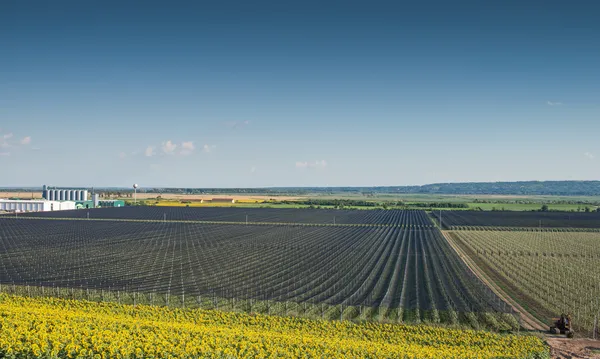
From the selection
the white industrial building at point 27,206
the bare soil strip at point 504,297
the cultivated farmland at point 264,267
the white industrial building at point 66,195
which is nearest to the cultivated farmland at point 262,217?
the white industrial building at point 27,206

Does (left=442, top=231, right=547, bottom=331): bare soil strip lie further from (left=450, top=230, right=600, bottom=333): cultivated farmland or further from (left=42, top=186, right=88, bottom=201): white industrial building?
(left=42, top=186, right=88, bottom=201): white industrial building

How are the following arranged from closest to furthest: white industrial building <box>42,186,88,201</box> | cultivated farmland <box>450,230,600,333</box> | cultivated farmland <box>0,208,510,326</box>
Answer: cultivated farmland <box>450,230,600,333</box> → cultivated farmland <box>0,208,510,326</box> → white industrial building <box>42,186,88,201</box>

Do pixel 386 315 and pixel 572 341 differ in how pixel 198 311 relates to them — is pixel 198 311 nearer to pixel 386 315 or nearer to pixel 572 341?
pixel 386 315

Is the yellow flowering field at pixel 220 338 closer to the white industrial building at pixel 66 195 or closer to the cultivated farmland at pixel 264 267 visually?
the cultivated farmland at pixel 264 267

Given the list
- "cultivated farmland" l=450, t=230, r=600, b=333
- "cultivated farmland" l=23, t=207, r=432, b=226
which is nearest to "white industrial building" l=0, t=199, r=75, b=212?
"cultivated farmland" l=23, t=207, r=432, b=226

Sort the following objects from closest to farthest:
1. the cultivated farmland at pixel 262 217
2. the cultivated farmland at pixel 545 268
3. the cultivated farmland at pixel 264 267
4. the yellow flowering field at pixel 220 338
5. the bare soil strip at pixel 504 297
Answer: the yellow flowering field at pixel 220 338 < the bare soil strip at pixel 504 297 < the cultivated farmland at pixel 545 268 < the cultivated farmland at pixel 264 267 < the cultivated farmland at pixel 262 217

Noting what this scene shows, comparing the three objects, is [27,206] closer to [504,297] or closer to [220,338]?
[504,297]
